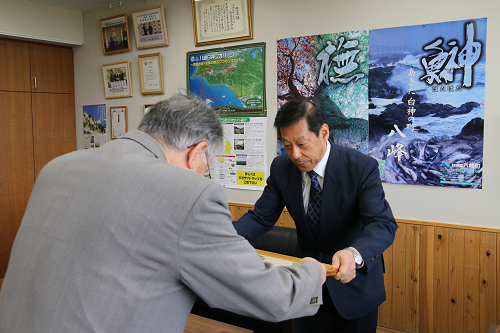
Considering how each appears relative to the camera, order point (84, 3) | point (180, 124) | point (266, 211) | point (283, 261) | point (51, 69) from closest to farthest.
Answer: point (180, 124)
point (283, 261)
point (266, 211)
point (84, 3)
point (51, 69)

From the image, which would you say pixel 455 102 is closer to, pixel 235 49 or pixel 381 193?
pixel 381 193

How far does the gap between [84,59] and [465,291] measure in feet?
14.3

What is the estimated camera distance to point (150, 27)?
394 centimetres

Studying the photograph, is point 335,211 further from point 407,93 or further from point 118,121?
point 118,121

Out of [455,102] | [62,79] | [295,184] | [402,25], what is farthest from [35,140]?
[455,102]

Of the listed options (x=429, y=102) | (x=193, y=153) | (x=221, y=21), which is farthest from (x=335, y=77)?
(x=193, y=153)

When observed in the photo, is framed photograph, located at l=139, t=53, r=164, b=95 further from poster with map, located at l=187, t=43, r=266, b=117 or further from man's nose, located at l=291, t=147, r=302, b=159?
man's nose, located at l=291, t=147, r=302, b=159

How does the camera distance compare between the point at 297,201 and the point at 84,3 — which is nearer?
the point at 297,201

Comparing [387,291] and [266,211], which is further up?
[266,211]

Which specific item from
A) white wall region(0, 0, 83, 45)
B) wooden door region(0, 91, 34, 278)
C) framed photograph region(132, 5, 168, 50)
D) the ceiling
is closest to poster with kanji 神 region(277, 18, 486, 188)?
framed photograph region(132, 5, 168, 50)

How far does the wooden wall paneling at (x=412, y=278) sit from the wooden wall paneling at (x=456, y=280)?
0.69 feet

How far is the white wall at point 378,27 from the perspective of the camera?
2543 mm

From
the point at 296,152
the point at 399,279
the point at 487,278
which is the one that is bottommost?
the point at 399,279

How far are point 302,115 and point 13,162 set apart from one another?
11.8 feet
